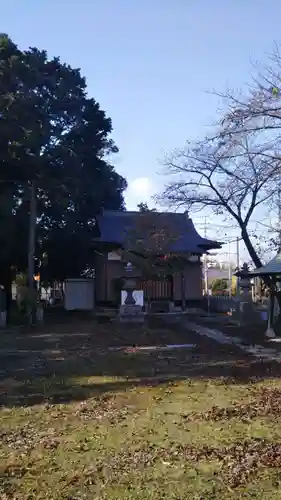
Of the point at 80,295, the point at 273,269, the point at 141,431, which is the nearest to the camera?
the point at 141,431

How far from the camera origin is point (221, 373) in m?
10.1

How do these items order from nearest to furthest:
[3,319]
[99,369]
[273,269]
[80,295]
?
[99,369] → [273,269] → [3,319] → [80,295]

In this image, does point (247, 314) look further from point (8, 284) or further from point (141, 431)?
point (141, 431)

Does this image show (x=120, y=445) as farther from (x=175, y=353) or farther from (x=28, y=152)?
(x=28, y=152)

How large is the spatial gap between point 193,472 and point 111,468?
2.35ft

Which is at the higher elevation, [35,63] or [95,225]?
[35,63]

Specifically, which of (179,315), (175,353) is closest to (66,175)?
(179,315)

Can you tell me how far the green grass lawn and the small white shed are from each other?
15.3m

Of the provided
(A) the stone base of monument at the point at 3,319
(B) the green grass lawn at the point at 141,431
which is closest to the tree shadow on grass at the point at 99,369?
(B) the green grass lawn at the point at 141,431

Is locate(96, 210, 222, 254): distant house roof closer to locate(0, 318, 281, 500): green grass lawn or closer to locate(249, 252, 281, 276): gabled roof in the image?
locate(249, 252, 281, 276): gabled roof

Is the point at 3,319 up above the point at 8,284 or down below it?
below

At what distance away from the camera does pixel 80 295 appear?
87.8ft

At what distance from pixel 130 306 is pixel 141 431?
14314 millimetres

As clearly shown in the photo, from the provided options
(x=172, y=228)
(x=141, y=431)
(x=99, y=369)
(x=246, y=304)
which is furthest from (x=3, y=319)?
(x=141, y=431)
